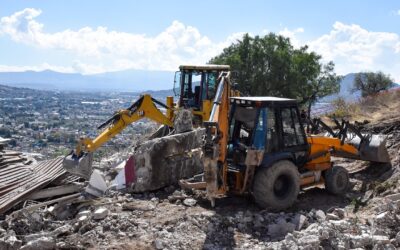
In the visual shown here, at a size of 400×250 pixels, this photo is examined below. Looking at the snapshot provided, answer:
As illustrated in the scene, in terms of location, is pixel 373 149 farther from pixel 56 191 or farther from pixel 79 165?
pixel 56 191

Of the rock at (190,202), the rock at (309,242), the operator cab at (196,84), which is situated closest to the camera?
the rock at (309,242)

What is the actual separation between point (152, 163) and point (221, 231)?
283 centimetres

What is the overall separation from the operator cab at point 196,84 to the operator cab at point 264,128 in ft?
16.8

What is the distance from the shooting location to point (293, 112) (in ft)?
30.7

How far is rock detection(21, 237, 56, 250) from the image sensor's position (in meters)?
7.04

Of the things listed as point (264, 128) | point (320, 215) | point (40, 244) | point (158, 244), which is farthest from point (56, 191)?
point (320, 215)

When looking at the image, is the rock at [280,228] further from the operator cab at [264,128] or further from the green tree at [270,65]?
the green tree at [270,65]

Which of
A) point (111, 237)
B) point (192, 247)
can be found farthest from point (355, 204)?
point (111, 237)

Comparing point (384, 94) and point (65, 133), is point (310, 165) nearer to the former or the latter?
point (384, 94)

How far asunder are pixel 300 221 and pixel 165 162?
11.1ft

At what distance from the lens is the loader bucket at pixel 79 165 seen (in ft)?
34.8

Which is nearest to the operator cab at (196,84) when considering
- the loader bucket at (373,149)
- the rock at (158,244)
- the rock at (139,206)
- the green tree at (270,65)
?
the loader bucket at (373,149)

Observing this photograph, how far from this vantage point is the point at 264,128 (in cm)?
877

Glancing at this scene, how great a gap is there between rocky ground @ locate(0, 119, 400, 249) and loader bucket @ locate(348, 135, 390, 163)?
1395 millimetres
